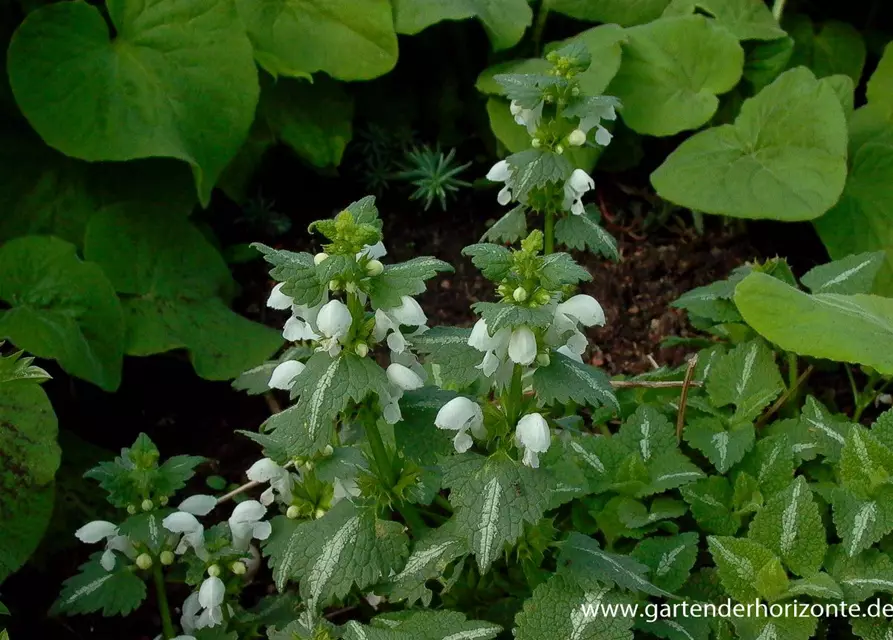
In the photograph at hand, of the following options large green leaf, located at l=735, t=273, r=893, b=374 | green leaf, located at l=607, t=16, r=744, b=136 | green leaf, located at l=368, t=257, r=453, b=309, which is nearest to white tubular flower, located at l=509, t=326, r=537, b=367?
green leaf, located at l=368, t=257, r=453, b=309

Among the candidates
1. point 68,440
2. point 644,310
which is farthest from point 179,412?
point 644,310

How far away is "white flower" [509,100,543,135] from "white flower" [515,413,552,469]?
692mm

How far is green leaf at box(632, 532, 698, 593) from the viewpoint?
149cm

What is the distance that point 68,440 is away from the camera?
6.78 ft

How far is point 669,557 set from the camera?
1518mm

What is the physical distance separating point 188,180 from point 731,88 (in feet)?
5.32

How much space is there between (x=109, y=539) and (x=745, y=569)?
1.12m

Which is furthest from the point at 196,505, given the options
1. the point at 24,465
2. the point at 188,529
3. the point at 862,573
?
the point at 862,573

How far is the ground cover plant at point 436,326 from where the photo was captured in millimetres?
1226

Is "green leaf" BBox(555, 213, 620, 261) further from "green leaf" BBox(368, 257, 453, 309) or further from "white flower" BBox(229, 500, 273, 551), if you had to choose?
"white flower" BBox(229, 500, 273, 551)

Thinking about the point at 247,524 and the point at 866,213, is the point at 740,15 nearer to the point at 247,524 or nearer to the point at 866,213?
the point at 866,213

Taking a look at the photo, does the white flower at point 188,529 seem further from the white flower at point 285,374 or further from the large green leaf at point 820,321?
the large green leaf at point 820,321

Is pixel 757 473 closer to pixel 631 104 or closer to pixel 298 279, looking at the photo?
pixel 298 279

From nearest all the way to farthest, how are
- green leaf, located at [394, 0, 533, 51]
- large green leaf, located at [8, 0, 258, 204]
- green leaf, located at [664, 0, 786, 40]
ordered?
large green leaf, located at [8, 0, 258, 204], green leaf, located at [394, 0, 533, 51], green leaf, located at [664, 0, 786, 40]
